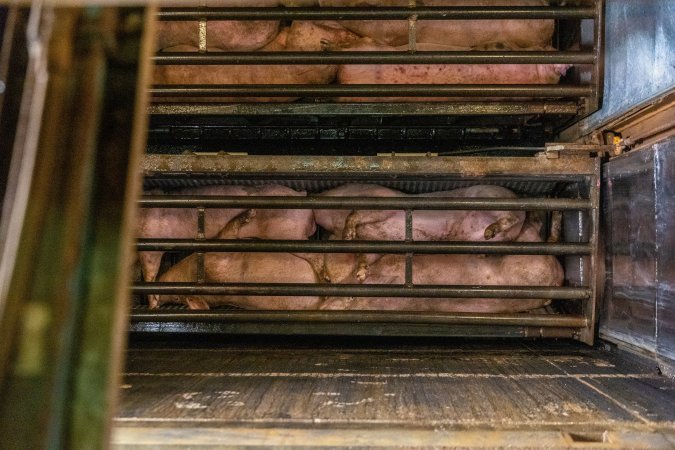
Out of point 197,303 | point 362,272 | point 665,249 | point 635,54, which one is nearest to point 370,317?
point 362,272

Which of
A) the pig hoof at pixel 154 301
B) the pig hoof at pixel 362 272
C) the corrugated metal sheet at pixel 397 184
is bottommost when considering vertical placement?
the pig hoof at pixel 154 301

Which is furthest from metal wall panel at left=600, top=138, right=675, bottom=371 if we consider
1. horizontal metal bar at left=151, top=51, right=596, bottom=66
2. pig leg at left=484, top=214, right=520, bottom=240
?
horizontal metal bar at left=151, top=51, right=596, bottom=66

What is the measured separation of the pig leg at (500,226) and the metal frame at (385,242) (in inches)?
7.2

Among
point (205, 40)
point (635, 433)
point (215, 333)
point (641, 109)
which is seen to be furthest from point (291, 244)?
point (641, 109)

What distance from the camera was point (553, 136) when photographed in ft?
10.2

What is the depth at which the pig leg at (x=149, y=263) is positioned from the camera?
286cm

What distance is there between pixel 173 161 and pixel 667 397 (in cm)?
259

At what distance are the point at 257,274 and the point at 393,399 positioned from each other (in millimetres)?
1270

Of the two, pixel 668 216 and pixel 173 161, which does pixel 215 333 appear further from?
pixel 668 216

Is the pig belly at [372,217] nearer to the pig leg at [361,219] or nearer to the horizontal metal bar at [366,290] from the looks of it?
the pig leg at [361,219]

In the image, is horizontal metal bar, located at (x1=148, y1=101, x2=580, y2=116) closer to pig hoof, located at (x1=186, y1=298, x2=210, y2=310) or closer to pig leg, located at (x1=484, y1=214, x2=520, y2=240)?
pig leg, located at (x1=484, y1=214, x2=520, y2=240)

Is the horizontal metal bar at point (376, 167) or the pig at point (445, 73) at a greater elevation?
the pig at point (445, 73)

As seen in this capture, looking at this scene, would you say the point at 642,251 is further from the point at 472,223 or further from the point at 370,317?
the point at 370,317

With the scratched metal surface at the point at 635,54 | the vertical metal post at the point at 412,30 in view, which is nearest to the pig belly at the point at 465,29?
the vertical metal post at the point at 412,30
